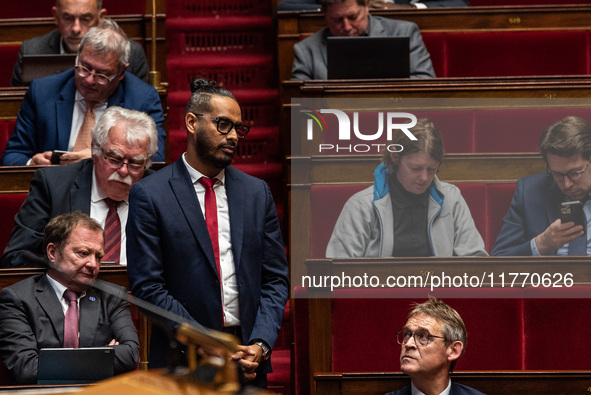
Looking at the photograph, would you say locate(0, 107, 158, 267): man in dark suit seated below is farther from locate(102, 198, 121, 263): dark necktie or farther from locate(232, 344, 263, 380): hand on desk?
locate(232, 344, 263, 380): hand on desk

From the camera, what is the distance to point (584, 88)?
2039mm

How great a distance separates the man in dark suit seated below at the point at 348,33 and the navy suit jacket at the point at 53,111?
42 centimetres

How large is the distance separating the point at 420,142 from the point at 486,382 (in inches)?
22.1

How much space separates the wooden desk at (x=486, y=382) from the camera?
1436mm

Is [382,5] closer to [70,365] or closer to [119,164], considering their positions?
[119,164]

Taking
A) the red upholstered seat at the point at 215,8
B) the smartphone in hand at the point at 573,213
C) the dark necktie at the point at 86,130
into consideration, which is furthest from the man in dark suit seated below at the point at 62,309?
the red upholstered seat at the point at 215,8

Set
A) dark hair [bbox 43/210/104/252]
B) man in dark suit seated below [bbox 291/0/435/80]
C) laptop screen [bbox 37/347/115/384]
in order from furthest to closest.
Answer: man in dark suit seated below [bbox 291/0/435/80], dark hair [bbox 43/210/104/252], laptop screen [bbox 37/347/115/384]

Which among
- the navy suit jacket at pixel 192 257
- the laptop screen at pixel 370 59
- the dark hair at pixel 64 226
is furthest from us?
the laptop screen at pixel 370 59

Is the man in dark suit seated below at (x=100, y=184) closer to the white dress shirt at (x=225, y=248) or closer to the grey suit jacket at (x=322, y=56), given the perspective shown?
the white dress shirt at (x=225, y=248)

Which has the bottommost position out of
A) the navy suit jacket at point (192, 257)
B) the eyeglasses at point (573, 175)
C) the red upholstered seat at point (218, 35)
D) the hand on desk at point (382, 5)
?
the navy suit jacket at point (192, 257)

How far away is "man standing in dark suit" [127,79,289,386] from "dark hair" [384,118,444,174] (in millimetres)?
446

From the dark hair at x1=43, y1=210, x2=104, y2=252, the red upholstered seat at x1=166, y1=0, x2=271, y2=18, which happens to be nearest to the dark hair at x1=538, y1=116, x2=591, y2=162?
the dark hair at x1=43, y1=210, x2=104, y2=252

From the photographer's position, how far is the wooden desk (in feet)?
4.71

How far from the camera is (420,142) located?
Result: 6.13 ft
